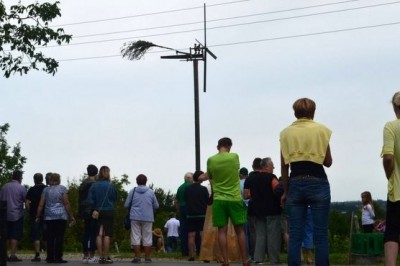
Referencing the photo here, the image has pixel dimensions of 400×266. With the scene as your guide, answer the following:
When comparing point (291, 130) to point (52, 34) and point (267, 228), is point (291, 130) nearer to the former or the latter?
point (267, 228)

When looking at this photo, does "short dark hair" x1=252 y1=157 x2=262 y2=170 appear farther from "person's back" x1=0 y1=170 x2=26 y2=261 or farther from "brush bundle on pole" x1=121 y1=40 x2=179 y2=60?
"brush bundle on pole" x1=121 y1=40 x2=179 y2=60

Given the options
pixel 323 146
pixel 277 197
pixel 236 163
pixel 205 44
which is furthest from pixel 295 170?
pixel 205 44

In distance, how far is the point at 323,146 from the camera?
12.2 metres

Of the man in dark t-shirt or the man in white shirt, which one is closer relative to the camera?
the man in dark t-shirt

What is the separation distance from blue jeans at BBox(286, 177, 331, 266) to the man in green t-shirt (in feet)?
13.6

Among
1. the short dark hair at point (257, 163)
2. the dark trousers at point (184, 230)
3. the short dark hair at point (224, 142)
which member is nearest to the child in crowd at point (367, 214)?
the dark trousers at point (184, 230)

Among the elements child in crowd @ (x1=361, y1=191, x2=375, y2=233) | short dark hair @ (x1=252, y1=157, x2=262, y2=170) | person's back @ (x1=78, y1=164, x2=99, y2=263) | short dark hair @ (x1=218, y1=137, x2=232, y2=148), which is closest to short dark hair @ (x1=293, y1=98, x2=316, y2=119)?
short dark hair @ (x1=218, y1=137, x2=232, y2=148)

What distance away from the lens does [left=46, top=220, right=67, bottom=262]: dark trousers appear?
72.2 ft

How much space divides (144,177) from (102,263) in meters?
1.96

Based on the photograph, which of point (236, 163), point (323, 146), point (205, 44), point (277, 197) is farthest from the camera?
point (205, 44)

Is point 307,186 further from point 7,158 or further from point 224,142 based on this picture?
point 7,158

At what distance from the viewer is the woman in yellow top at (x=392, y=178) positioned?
11148mm

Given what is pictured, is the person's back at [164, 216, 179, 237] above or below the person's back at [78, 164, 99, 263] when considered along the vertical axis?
above

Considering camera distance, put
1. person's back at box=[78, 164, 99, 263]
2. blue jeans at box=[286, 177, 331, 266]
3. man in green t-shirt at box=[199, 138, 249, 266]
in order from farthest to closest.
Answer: person's back at box=[78, 164, 99, 263] < man in green t-shirt at box=[199, 138, 249, 266] < blue jeans at box=[286, 177, 331, 266]
